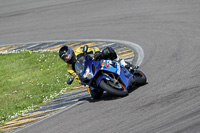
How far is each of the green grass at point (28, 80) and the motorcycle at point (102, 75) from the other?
2455mm

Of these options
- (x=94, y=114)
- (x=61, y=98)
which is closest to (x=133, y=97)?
(x=94, y=114)

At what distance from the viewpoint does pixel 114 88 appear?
9555 millimetres

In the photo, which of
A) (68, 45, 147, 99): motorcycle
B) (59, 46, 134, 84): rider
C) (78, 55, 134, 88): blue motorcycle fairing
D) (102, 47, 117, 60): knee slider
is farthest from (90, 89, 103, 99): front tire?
(102, 47, 117, 60): knee slider

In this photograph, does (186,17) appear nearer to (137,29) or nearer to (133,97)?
(137,29)

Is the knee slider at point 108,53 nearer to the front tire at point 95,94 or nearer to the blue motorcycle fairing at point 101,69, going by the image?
the blue motorcycle fairing at point 101,69

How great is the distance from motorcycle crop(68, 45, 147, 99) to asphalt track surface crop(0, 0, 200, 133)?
0.32 meters

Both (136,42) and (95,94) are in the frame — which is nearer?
(95,94)

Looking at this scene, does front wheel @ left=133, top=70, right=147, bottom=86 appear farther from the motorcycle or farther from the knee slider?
the knee slider

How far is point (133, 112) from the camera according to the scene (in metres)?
8.55

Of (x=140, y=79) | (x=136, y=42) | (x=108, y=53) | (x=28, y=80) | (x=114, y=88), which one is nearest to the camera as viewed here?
(x=114, y=88)

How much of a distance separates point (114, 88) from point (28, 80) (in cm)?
512

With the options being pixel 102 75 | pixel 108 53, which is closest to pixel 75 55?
pixel 108 53

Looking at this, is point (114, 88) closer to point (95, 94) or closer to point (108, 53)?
point (95, 94)

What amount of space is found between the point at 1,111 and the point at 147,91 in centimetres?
460
